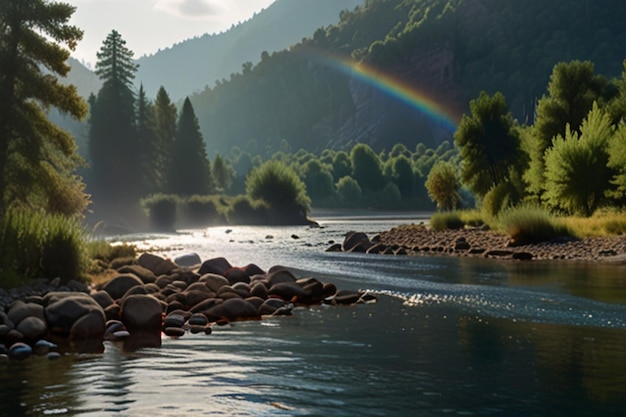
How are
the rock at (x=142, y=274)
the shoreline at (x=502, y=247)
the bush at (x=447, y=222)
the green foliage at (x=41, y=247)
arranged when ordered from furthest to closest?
the bush at (x=447, y=222) → the shoreline at (x=502, y=247) → the rock at (x=142, y=274) → the green foliage at (x=41, y=247)

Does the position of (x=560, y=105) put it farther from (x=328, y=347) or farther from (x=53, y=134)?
(x=328, y=347)

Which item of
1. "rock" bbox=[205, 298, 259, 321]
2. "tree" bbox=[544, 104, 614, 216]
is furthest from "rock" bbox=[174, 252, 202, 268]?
"tree" bbox=[544, 104, 614, 216]

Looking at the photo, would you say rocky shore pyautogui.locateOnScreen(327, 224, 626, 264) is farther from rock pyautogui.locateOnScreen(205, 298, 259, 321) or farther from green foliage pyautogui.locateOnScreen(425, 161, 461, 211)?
green foliage pyautogui.locateOnScreen(425, 161, 461, 211)

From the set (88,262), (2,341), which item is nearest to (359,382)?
(2,341)

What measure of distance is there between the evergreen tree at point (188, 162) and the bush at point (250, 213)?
1788 centimetres

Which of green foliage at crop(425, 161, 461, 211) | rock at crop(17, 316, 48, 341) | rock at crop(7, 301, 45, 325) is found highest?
green foliage at crop(425, 161, 461, 211)

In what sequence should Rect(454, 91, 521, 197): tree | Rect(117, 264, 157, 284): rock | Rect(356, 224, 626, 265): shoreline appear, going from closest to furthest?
Rect(117, 264, 157, 284): rock
Rect(356, 224, 626, 265): shoreline
Rect(454, 91, 521, 197): tree

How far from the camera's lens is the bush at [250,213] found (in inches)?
3917

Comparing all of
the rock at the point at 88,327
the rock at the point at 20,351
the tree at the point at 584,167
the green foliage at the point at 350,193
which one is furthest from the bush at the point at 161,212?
the rock at the point at 20,351

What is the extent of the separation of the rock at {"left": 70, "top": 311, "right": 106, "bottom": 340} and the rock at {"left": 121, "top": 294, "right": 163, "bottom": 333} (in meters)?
0.90

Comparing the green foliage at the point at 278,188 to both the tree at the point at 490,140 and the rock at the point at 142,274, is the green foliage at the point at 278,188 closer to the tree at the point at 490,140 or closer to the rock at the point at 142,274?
the tree at the point at 490,140

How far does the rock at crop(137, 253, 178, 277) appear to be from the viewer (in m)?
27.1

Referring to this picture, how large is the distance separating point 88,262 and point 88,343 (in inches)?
296

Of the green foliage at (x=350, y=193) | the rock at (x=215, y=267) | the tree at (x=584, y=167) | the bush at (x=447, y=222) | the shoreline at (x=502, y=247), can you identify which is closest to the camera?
the rock at (x=215, y=267)
